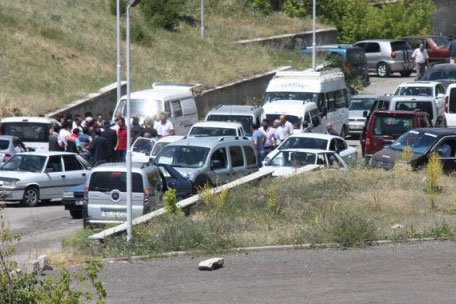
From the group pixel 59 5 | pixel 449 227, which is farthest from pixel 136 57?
pixel 449 227

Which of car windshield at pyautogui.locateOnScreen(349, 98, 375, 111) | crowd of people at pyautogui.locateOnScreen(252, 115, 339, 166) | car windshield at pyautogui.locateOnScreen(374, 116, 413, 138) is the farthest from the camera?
car windshield at pyautogui.locateOnScreen(349, 98, 375, 111)

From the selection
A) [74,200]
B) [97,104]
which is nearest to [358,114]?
[97,104]

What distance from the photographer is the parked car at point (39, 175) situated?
26.8 metres

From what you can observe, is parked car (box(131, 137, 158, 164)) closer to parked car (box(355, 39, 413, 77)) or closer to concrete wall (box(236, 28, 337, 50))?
concrete wall (box(236, 28, 337, 50))

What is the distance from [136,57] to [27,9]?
4.54 metres

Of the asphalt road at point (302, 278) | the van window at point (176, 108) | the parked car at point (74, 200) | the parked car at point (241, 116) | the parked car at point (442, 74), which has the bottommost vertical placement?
the asphalt road at point (302, 278)

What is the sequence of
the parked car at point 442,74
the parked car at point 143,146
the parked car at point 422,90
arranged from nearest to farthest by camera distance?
the parked car at point 143,146 < the parked car at point 422,90 < the parked car at point 442,74

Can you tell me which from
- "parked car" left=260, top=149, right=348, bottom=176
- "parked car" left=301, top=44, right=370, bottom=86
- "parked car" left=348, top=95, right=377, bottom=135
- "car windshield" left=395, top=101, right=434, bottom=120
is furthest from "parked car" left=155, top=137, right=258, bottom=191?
"parked car" left=301, top=44, right=370, bottom=86

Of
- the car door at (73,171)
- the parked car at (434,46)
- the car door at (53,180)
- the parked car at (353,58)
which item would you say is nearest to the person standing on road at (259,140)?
the car door at (73,171)

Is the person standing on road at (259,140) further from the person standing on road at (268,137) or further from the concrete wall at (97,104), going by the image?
the concrete wall at (97,104)

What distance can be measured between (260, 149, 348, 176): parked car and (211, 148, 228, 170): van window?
1474 millimetres

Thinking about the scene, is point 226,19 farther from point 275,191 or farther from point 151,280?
point 151,280

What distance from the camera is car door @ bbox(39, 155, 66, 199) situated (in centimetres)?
2734

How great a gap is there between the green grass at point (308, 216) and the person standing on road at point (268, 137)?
6.44 metres
